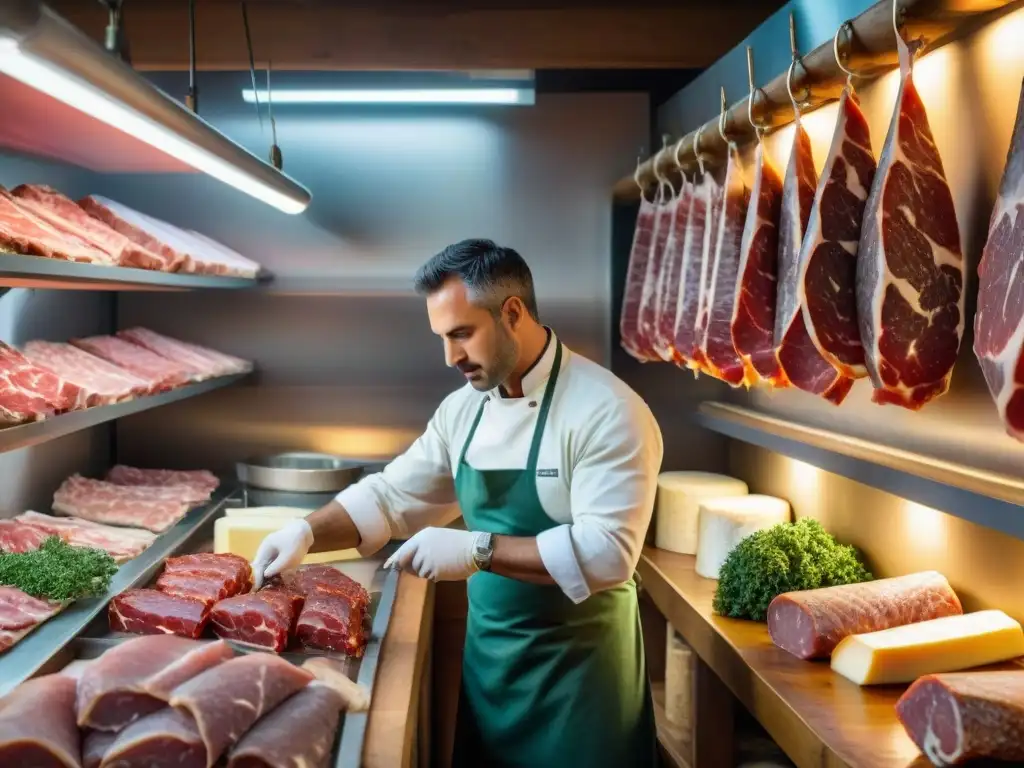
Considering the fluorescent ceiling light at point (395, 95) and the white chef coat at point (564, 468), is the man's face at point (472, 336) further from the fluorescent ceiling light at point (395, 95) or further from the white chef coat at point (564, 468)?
the fluorescent ceiling light at point (395, 95)

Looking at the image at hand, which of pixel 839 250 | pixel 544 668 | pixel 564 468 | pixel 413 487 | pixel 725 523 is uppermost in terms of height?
pixel 839 250

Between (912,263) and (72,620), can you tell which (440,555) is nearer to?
(72,620)

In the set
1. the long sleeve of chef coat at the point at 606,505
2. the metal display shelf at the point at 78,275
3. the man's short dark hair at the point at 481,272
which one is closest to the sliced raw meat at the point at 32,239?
the metal display shelf at the point at 78,275

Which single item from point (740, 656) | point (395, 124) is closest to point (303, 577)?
point (740, 656)

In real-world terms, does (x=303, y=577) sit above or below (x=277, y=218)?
below

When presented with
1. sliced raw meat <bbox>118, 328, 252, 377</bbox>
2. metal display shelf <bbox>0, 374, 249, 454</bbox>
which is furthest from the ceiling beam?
metal display shelf <bbox>0, 374, 249, 454</bbox>

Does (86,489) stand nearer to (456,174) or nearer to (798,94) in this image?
(456,174)

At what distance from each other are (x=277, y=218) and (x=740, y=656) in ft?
9.27


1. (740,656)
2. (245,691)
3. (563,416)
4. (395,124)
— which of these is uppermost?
(395,124)

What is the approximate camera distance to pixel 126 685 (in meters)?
1.83

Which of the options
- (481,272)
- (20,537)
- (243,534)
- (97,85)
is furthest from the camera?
(243,534)

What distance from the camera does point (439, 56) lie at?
3.90 metres

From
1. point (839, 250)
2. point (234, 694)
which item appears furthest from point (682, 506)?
point (234, 694)

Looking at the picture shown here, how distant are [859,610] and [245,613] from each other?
1511 mm
